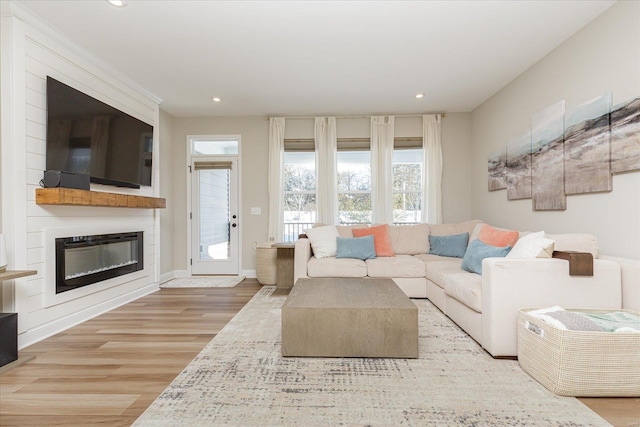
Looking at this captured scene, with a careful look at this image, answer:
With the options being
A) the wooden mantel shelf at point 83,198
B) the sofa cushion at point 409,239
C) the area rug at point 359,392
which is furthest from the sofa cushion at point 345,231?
the wooden mantel shelf at point 83,198

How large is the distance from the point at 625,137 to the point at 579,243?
0.83m

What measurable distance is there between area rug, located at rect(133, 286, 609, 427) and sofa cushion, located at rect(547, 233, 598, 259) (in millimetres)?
1049

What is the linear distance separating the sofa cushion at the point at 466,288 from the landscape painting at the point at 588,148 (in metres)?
1.19

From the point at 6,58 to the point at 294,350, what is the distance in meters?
3.10

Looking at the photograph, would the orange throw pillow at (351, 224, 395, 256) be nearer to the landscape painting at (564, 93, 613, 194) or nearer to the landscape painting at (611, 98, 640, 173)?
the landscape painting at (564, 93, 613, 194)

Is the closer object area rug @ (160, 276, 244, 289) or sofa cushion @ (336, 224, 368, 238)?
sofa cushion @ (336, 224, 368, 238)

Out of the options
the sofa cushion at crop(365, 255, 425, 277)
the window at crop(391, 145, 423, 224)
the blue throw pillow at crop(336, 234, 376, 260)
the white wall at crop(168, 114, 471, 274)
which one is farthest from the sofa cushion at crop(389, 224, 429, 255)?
the white wall at crop(168, 114, 471, 274)

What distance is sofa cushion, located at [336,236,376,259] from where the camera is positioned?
389cm

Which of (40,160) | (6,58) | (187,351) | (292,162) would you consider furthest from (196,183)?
(187,351)

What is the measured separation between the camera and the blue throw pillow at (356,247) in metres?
3.89

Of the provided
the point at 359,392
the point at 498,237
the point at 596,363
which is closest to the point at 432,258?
the point at 498,237

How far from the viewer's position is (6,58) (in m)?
2.40

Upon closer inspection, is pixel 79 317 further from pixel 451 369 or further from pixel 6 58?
pixel 451 369

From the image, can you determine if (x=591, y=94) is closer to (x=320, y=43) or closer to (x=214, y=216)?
(x=320, y=43)
